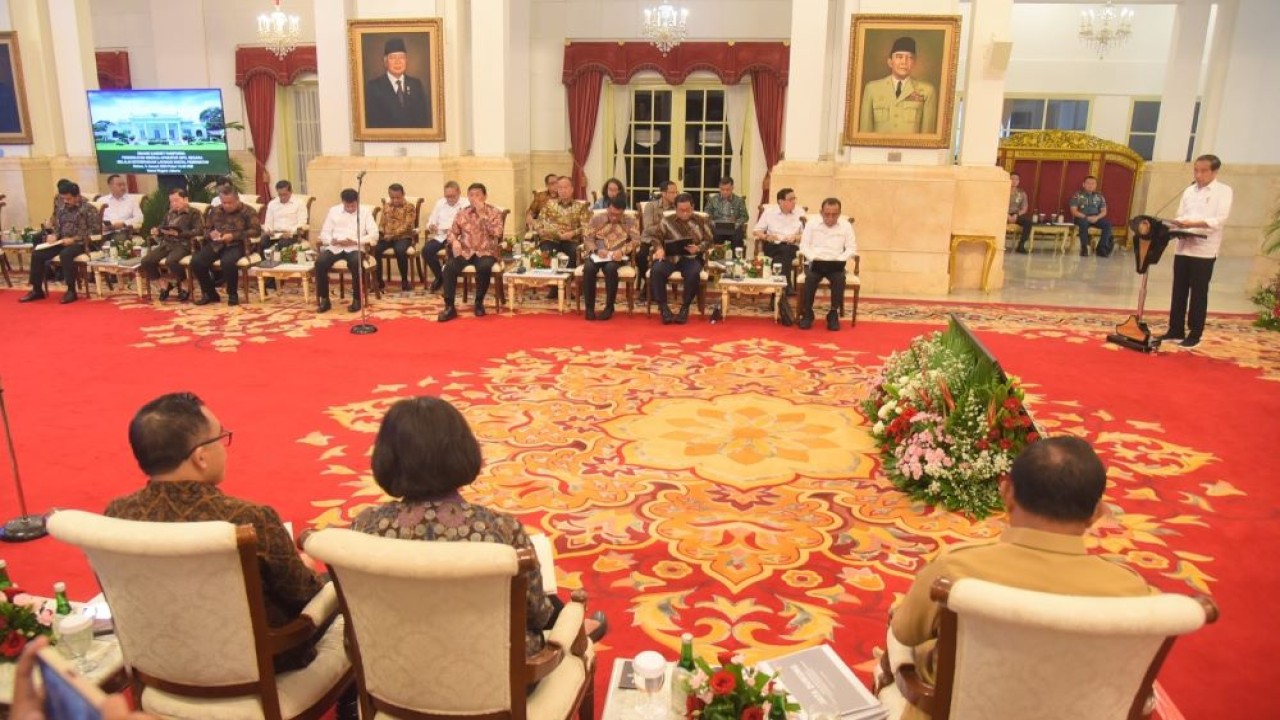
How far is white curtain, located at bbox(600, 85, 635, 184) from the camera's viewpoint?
1416 centimetres

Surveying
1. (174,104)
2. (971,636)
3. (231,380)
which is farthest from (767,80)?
(971,636)

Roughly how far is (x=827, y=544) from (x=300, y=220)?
8.40 metres

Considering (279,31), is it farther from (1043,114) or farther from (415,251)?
(1043,114)

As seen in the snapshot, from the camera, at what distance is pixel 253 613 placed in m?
2.12

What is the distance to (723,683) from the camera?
2160mm

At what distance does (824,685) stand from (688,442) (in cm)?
285

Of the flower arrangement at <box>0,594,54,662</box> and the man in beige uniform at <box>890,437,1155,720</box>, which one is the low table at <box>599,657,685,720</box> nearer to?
the man in beige uniform at <box>890,437,1155,720</box>

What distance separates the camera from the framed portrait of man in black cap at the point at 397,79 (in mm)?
10773

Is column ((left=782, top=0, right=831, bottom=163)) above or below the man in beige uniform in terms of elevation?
above

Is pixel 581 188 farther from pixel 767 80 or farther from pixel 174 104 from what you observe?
pixel 174 104

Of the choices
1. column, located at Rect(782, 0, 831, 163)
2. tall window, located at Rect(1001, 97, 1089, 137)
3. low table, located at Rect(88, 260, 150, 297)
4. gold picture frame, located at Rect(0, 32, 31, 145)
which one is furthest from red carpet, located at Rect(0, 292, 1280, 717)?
tall window, located at Rect(1001, 97, 1089, 137)

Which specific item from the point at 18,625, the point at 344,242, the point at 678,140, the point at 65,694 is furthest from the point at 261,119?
the point at 65,694

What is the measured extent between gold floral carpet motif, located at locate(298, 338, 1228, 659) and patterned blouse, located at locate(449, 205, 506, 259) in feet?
7.99

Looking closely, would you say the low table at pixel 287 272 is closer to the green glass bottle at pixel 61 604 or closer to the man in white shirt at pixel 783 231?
the man in white shirt at pixel 783 231
